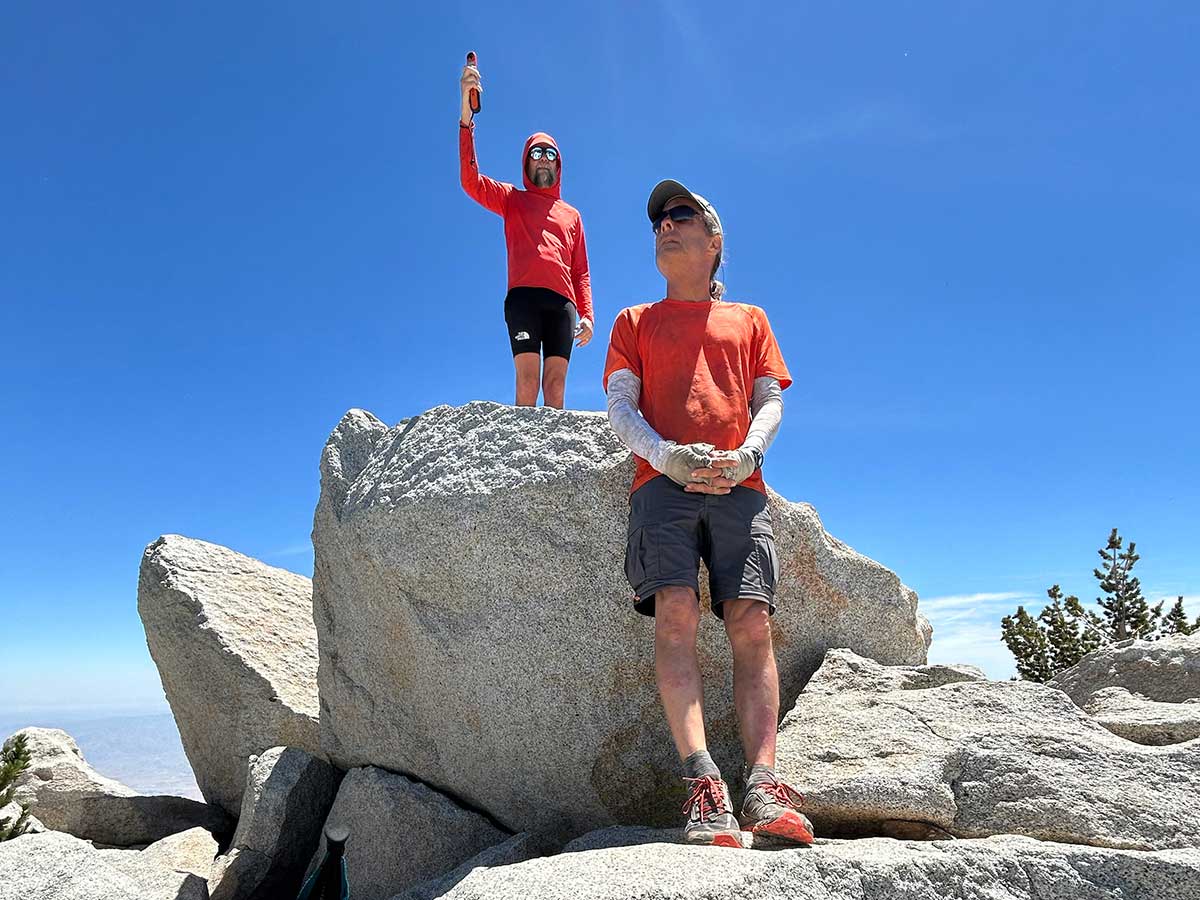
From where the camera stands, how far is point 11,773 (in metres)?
7.15

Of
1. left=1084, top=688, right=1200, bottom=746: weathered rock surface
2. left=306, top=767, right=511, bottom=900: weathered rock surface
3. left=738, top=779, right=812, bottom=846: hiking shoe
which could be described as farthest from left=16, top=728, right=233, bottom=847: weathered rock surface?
left=1084, top=688, right=1200, bottom=746: weathered rock surface

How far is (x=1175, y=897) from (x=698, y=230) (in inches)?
157

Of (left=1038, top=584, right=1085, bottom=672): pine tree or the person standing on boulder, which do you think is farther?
(left=1038, top=584, right=1085, bottom=672): pine tree

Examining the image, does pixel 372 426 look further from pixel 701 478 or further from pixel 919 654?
pixel 919 654

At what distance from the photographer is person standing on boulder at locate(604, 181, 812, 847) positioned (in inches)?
149

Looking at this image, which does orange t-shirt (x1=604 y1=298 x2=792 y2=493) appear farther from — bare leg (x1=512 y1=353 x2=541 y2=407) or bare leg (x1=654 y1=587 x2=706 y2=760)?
bare leg (x1=512 y1=353 x2=541 y2=407)

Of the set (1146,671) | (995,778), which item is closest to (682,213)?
(995,778)

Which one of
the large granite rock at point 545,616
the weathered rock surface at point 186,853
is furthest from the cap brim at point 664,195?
the weathered rock surface at point 186,853

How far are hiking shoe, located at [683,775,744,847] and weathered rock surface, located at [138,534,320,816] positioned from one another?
16.5 feet

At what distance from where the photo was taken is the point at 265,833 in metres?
5.86

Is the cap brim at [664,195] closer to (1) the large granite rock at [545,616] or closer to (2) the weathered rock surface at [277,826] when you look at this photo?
(1) the large granite rock at [545,616]

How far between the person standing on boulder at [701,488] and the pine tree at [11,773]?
576 centimetres

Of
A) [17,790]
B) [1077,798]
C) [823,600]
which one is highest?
[823,600]

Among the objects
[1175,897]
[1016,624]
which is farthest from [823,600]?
[1016,624]
